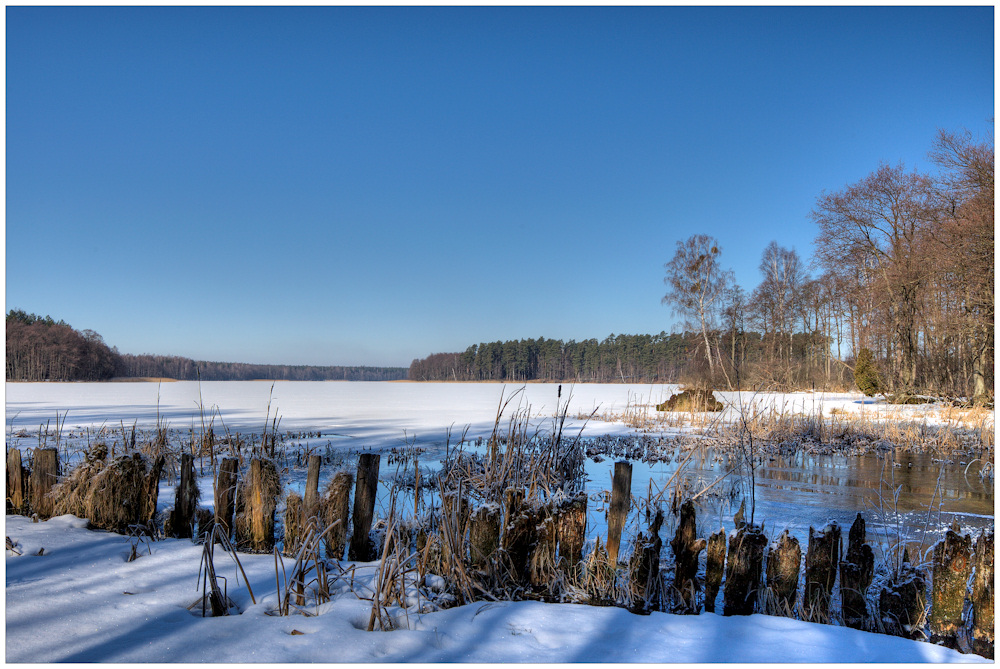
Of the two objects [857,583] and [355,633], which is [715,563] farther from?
[355,633]

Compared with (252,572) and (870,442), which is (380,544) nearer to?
(252,572)

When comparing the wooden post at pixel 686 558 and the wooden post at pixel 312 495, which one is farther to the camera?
the wooden post at pixel 312 495

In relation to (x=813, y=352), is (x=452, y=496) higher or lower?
lower

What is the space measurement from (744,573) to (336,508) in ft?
7.41

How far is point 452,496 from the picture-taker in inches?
123

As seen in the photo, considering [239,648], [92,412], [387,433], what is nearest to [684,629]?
[239,648]

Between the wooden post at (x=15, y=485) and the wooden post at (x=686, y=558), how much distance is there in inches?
180

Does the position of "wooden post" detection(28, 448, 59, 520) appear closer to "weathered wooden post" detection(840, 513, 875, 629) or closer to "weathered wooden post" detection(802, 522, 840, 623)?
"weathered wooden post" detection(802, 522, 840, 623)

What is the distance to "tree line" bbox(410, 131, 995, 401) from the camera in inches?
510

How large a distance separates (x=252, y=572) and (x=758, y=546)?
8.70ft

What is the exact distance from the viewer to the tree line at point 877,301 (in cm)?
1295

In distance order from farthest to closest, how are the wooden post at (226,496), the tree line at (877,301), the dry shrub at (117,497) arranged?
the tree line at (877,301)
the dry shrub at (117,497)
the wooden post at (226,496)

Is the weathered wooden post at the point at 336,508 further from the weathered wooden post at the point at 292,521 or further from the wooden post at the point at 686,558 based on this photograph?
the wooden post at the point at 686,558

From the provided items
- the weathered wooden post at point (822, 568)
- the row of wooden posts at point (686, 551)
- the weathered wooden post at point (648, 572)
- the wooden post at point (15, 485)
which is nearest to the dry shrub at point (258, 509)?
the row of wooden posts at point (686, 551)
